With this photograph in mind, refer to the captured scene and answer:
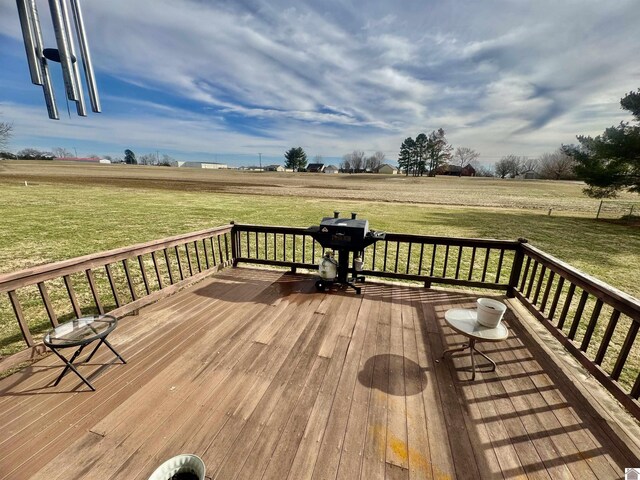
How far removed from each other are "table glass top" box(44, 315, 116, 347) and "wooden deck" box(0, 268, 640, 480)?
0.41 m

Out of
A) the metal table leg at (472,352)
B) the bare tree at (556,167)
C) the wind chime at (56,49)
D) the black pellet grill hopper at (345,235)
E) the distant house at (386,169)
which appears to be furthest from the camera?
the distant house at (386,169)

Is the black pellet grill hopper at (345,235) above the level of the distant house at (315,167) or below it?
below

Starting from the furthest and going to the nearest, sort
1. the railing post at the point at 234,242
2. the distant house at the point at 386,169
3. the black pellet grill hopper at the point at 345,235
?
the distant house at the point at 386,169, the railing post at the point at 234,242, the black pellet grill hopper at the point at 345,235

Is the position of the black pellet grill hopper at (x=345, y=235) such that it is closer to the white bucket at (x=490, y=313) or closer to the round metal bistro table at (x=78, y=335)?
the white bucket at (x=490, y=313)

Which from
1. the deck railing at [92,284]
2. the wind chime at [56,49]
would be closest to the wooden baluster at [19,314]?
the deck railing at [92,284]

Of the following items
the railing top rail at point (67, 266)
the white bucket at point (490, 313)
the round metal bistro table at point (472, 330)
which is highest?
the railing top rail at point (67, 266)

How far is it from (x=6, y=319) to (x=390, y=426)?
524cm

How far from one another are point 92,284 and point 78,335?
0.88m

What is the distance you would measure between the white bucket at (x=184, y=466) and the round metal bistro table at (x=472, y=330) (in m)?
2.11

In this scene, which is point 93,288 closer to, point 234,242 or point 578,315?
point 234,242

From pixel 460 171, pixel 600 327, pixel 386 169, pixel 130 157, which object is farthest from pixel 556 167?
pixel 130 157

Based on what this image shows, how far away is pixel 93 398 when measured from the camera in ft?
6.80

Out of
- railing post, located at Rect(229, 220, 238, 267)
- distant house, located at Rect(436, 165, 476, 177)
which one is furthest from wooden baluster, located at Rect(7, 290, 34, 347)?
distant house, located at Rect(436, 165, 476, 177)

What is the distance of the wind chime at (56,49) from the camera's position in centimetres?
178
